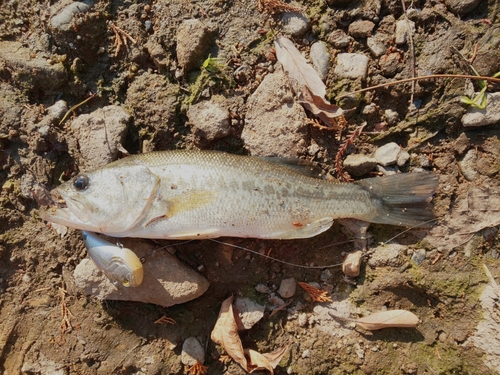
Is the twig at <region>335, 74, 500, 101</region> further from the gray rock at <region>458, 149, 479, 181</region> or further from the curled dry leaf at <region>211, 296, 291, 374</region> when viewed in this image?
the curled dry leaf at <region>211, 296, 291, 374</region>

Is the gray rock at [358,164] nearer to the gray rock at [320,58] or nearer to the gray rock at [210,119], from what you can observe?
the gray rock at [320,58]

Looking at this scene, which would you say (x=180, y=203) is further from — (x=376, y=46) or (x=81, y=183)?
(x=376, y=46)

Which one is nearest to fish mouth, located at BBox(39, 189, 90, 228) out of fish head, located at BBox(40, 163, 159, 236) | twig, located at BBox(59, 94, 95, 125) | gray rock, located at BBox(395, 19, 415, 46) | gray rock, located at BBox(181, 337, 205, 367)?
fish head, located at BBox(40, 163, 159, 236)

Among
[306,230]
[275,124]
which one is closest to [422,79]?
[275,124]

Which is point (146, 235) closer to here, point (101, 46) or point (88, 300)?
point (88, 300)

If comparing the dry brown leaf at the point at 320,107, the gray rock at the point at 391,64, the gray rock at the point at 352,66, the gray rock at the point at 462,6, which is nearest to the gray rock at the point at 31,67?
the dry brown leaf at the point at 320,107

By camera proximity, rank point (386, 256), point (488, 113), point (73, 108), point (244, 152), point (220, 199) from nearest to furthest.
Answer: point (220, 199) → point (488, 113) → point (386, 256) → point (244, 152) → point (73, 108)
